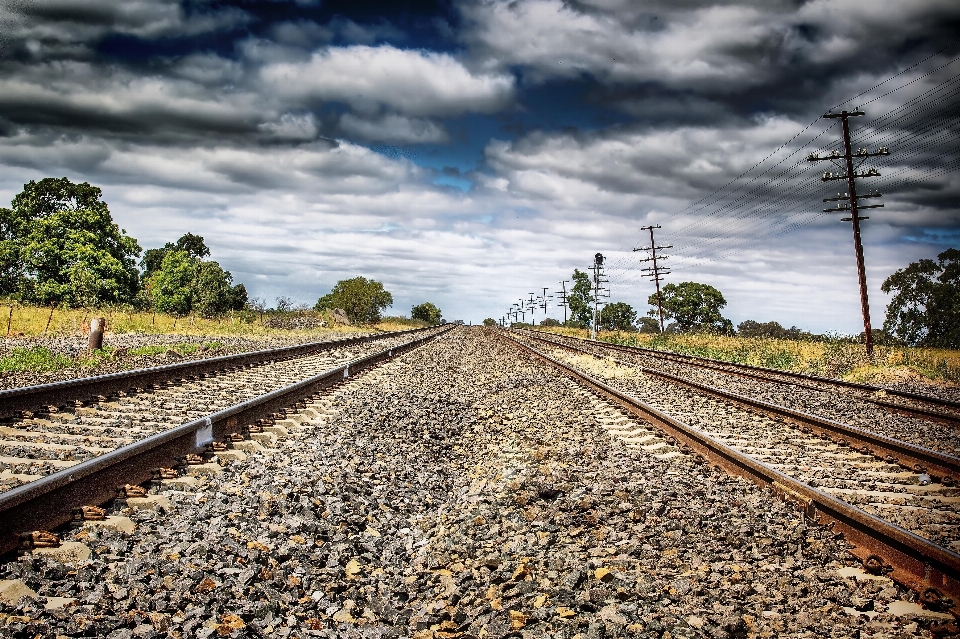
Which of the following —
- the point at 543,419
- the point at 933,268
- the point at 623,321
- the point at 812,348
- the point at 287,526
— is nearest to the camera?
the point at 287,526

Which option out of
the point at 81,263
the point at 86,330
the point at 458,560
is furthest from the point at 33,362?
the point at 81,263

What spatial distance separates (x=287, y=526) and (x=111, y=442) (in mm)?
2905

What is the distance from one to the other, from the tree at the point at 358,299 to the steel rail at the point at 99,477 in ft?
190

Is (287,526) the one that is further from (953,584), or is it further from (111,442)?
(953,584)

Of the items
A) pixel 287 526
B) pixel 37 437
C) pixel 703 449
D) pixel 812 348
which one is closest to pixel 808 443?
pixel 703 449

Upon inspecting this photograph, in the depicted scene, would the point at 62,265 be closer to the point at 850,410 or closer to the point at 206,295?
the point at 206,295

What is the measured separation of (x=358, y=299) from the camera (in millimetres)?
66000

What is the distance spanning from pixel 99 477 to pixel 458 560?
265cm

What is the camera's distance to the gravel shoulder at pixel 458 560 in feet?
9.39

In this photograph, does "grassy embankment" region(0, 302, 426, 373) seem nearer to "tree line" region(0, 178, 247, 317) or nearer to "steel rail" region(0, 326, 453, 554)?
"tree line" region(0, 178, 247, 317)

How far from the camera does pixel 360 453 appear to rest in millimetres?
6152

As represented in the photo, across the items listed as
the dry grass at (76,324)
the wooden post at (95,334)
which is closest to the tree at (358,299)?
the dry grass at (76,324)

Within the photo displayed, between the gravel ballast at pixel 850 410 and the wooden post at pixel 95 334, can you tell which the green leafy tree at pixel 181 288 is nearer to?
the wooden post at pixel 95 334

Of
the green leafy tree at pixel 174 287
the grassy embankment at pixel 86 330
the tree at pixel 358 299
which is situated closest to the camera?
the grassy embankment at pixel 86 330
